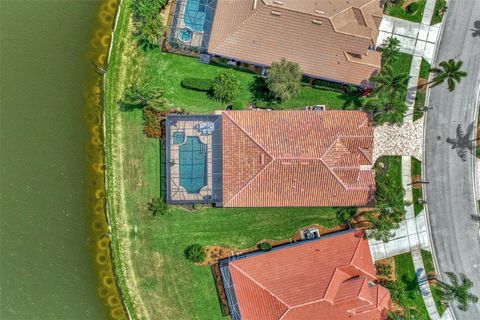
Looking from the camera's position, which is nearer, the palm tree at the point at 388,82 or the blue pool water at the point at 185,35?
the palm tree at the point at 388,82

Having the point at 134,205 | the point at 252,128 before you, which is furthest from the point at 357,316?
the point at 134,205

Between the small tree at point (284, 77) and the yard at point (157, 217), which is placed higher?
the small tree at point (284, 77)

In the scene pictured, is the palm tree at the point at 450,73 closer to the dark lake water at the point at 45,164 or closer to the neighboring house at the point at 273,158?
the neighboring house at the point at 273,158

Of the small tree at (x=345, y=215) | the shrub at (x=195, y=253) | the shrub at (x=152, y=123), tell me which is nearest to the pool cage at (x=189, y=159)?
the shrub at (x=152, y=123)

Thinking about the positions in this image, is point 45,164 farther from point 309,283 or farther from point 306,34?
point 306,34

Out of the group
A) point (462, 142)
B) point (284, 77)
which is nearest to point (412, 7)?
point (462, 142)

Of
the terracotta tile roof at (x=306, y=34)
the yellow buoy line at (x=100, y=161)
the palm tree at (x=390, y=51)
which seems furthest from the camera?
the yellow buoy line at (x=100, y=161)

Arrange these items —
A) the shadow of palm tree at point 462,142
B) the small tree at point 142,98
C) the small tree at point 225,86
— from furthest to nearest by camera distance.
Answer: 1. the shadow of palm tree at point 462,142
2. the small tree at point 225,86
3. the small tree at point 142,98
